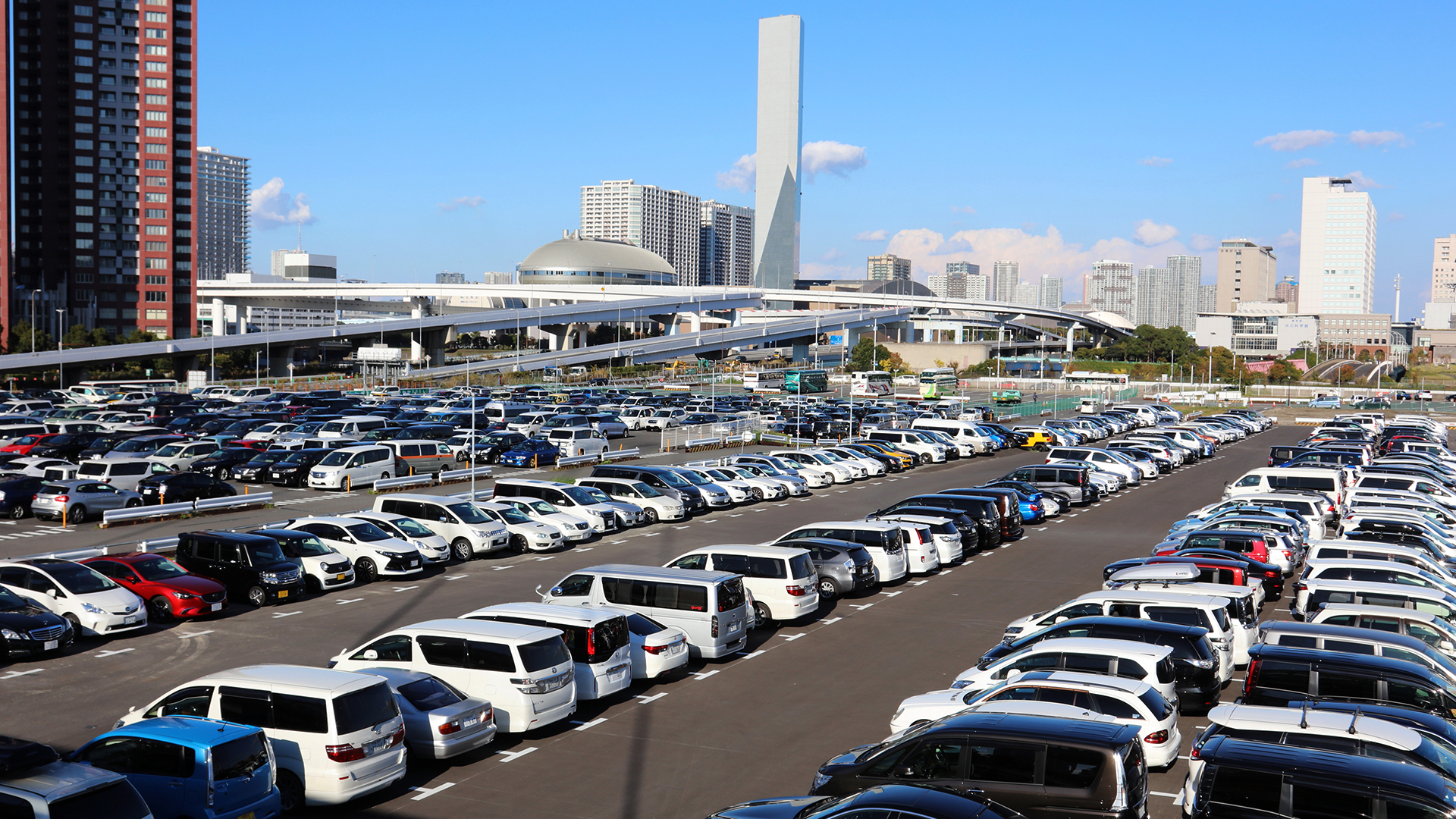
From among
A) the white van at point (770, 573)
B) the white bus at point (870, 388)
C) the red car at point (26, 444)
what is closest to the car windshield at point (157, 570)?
the white van at point (770, 573)

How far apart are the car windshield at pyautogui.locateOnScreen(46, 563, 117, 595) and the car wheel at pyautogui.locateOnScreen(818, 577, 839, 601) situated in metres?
12.3

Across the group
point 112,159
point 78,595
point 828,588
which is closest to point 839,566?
point 828,588

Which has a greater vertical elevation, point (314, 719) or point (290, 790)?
point (314, 719)

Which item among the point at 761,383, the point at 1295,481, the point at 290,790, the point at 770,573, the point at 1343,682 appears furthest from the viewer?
the point at 761,383

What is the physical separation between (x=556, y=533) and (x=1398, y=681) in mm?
18643

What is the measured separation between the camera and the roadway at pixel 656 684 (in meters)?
11.9

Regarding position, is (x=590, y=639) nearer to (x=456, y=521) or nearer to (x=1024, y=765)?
(x=1024, y=765)

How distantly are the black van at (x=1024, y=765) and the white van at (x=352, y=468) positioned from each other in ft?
95.8

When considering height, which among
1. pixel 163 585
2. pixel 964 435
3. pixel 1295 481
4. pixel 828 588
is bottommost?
pixel 828 588

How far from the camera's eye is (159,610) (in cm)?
1934

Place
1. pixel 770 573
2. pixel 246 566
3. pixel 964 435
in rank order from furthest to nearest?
pixel 964 435
pixel 246 566
pixel 770 573

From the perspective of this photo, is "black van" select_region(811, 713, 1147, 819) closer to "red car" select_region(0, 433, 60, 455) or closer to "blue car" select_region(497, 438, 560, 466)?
"blue car" select_region(497, 438, 560, 466)

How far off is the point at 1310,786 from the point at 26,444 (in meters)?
45.9

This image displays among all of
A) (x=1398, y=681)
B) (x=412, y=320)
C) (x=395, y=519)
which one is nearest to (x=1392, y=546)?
(x=1398, y=681)
